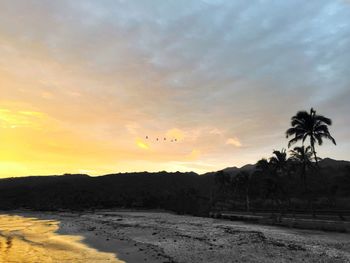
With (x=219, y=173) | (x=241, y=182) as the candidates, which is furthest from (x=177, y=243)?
(x=219, y=173)

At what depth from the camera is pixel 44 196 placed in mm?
183875

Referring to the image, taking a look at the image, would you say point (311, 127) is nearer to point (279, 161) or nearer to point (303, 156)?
point (303, 156)

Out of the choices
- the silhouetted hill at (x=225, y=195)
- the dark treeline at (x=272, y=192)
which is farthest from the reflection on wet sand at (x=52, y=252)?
the silhouetted hill at (x=225, y=195)

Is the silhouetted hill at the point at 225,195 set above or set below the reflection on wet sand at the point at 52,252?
above

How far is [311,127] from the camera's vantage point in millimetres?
57188

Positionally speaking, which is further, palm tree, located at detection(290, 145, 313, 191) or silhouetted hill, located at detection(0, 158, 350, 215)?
silhouetted hill, located at detection(0, 158, 350, 215)

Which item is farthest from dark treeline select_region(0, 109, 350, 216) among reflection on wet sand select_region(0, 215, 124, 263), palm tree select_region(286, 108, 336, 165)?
reflection on wet sand select_region(0, 215, 124, 263)

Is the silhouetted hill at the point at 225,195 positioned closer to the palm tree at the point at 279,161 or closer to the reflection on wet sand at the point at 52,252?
the palm tree at the point at 279,161

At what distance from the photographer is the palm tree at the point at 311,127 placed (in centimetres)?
5656

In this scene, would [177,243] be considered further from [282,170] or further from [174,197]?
[174,197]

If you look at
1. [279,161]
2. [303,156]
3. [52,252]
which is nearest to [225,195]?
[279,161]

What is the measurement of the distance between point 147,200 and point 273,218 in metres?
85.1

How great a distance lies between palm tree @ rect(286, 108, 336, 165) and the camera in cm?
5656

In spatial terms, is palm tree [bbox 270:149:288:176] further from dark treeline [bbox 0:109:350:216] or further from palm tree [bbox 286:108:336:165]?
palm tree [bbox 286:108:336:165]
